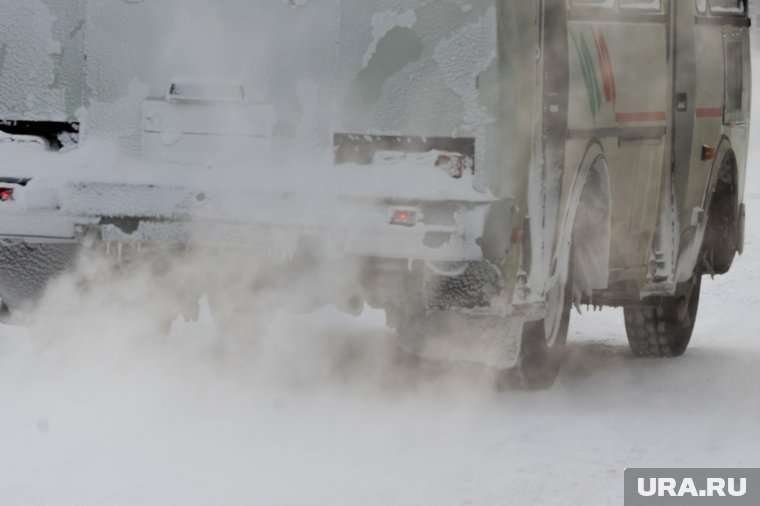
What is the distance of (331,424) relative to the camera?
8.09 meters

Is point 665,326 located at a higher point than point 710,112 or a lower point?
lower

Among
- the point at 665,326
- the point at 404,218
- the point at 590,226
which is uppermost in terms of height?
the point at 404,218

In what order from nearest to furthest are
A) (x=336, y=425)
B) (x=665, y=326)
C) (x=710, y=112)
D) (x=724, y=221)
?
(x=336, y=425) < (x=710, y=112) < (x=665, y=326) < (x=724, y=221)

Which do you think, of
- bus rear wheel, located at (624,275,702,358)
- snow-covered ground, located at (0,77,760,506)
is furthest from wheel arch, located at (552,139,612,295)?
bus rear wheel, located at (624,275,702,358)

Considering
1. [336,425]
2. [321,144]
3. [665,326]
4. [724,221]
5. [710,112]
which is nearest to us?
[336,425]

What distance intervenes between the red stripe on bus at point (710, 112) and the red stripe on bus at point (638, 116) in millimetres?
609

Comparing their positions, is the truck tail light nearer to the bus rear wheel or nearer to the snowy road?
the snowy road

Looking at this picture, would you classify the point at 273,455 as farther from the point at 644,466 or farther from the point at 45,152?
the point at 45,152

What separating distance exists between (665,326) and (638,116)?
2.08 metres

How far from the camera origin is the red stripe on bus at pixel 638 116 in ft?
31.4

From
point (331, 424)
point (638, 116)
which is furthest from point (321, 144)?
point (638, 116)

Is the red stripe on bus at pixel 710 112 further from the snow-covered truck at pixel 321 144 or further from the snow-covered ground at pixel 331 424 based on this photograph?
the snow-covered truck at pixel 321 144

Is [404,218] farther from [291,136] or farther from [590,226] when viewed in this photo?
[590,226]

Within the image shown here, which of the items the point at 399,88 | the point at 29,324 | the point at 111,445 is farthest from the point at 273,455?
the point at 29,324
